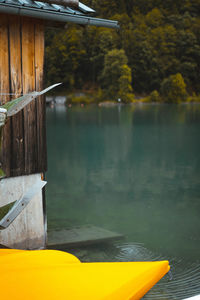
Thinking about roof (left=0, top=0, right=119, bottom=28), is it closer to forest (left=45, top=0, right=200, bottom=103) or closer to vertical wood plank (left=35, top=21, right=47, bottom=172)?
vertical wood plank (left=35, top=21, right=47, bottom=172)

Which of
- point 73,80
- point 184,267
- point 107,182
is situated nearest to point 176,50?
point 73,80

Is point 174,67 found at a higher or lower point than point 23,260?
higher

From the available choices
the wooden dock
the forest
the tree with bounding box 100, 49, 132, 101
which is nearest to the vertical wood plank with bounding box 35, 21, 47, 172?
the wooden dock

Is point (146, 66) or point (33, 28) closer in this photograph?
point (33, 28)

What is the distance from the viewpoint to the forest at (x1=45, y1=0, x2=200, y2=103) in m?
69.0

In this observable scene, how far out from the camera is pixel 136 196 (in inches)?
408

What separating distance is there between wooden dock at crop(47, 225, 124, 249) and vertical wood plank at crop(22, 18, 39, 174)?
1.29 meters

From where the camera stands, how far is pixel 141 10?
7669 cm

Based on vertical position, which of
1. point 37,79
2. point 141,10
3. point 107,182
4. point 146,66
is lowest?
point 107,182

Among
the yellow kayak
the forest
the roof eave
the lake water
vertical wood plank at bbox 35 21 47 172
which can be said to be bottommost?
the lake water

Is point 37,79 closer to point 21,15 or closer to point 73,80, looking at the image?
point 21,15

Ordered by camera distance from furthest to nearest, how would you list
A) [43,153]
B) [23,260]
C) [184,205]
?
[184,205], [43,153], [23,260]

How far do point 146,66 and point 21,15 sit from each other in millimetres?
74961

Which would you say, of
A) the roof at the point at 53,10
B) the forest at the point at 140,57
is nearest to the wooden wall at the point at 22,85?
the roof at the point at 53,10
